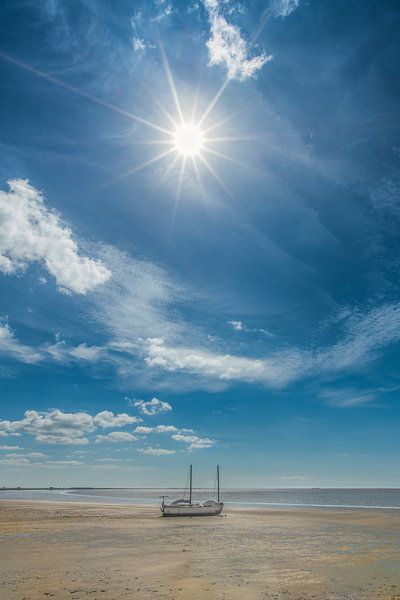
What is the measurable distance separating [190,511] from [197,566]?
50.3 metres

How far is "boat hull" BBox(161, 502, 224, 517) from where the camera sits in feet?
225

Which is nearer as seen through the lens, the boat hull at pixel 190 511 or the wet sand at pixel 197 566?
the wet sand at pixel 197 566

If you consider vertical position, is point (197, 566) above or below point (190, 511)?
below

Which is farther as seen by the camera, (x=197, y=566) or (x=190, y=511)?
(x=190, y=511)

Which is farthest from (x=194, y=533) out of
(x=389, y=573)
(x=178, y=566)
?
(x=389, y=573)

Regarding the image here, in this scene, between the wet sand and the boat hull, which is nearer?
the wet sand

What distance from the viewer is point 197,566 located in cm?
2462

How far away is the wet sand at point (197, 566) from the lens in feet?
61.5

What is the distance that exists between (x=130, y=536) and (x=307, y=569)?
2189cm

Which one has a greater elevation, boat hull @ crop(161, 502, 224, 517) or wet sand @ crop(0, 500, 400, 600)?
boat hull @ crop(161, 502, 224, 517)

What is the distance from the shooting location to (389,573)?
2331 cm

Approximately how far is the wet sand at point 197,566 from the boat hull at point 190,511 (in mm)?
28949

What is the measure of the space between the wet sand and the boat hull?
95.0 ft

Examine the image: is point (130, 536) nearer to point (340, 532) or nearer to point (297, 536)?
point (297, 536)
